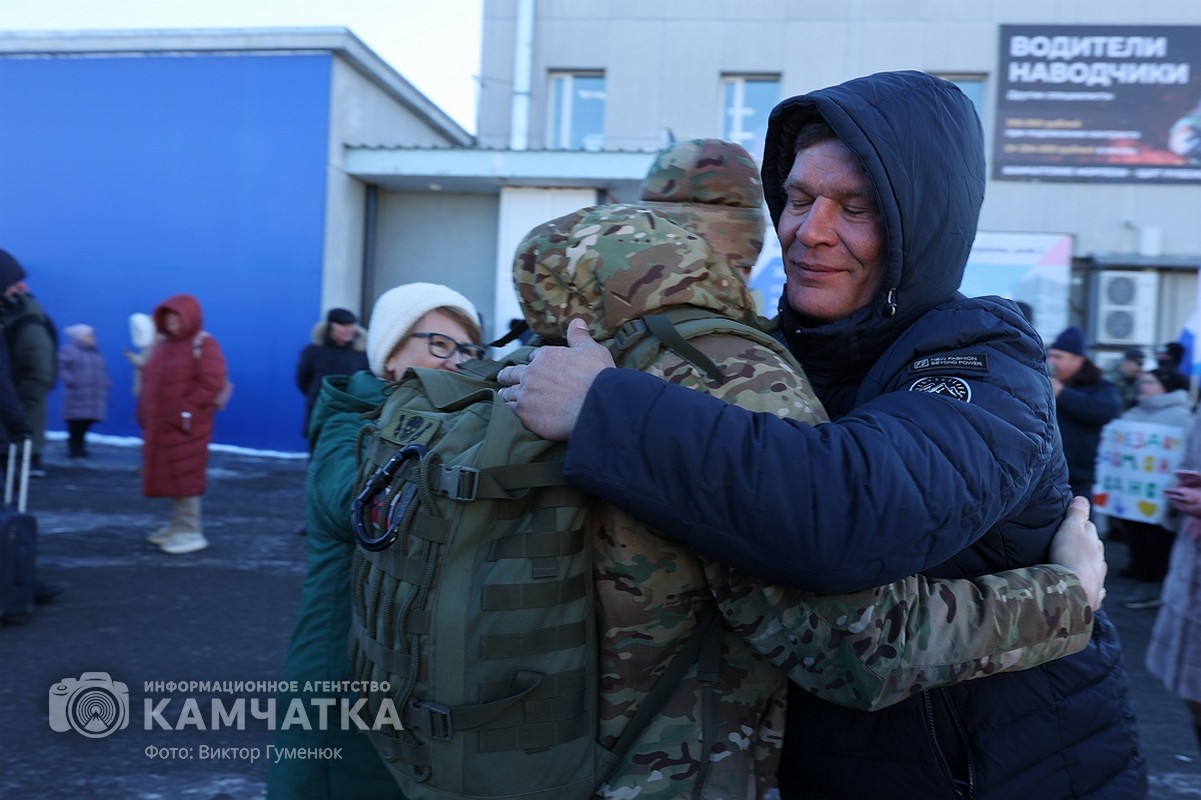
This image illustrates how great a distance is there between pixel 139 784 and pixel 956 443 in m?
3.51

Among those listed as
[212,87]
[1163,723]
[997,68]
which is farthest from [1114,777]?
[212,87]

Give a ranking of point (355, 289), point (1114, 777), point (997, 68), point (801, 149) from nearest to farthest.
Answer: point (1114, 777) < point (801, 149) < point (997, 68) < point (355, 289)

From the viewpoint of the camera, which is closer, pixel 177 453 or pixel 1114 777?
pixel 1114 777

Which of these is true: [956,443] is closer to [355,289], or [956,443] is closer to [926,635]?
[926,635]

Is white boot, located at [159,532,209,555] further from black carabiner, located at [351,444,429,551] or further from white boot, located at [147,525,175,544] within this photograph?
black carabiner, located at [351,444,429,551]

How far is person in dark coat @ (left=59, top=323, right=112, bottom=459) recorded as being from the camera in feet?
37.8

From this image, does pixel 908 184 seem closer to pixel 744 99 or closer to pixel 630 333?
pixel 630 333

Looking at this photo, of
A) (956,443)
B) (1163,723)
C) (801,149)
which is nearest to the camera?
(956,443)

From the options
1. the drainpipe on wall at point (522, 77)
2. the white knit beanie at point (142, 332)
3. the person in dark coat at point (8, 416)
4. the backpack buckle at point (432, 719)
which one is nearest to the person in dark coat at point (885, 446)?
the backpack buckle at point (432, 719)

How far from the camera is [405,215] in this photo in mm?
13977

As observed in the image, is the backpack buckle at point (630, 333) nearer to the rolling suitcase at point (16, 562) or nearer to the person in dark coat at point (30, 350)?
the rolling suitcase at point (16, 562)

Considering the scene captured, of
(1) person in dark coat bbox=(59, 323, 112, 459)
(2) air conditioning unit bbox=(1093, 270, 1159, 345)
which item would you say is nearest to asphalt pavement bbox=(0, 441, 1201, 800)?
(1) person in dark coat bbox=(59, 323, 112, 459)

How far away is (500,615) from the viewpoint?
1.29m

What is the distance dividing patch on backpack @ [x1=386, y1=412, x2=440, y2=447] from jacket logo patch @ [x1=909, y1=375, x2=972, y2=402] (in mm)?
691
